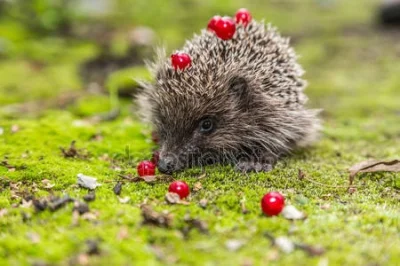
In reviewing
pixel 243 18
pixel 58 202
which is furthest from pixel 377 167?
pixel 58 202

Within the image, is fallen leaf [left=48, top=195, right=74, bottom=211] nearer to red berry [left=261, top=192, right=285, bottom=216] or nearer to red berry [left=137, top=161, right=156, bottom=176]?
red berry [left=137, top=161, right=156, bottom=176]

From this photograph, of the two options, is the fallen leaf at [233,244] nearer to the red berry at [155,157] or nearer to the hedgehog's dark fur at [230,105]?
the hedgehog's dark fur at [230,105]

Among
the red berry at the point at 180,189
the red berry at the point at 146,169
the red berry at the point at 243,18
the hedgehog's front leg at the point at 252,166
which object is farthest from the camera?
the red berry at the point at 243,18

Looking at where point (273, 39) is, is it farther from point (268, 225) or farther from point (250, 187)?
point (268, 225)

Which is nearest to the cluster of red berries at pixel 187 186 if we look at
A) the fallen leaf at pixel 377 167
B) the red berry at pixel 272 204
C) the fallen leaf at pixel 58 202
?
the red berry at pixel 272 204

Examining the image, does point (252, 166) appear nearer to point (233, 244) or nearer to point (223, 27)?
point (223, 27)

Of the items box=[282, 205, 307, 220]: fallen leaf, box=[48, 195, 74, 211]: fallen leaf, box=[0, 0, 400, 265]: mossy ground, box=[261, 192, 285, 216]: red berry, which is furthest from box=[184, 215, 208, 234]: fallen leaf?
box=[48, 195, 74, 211]: fallen leaf
